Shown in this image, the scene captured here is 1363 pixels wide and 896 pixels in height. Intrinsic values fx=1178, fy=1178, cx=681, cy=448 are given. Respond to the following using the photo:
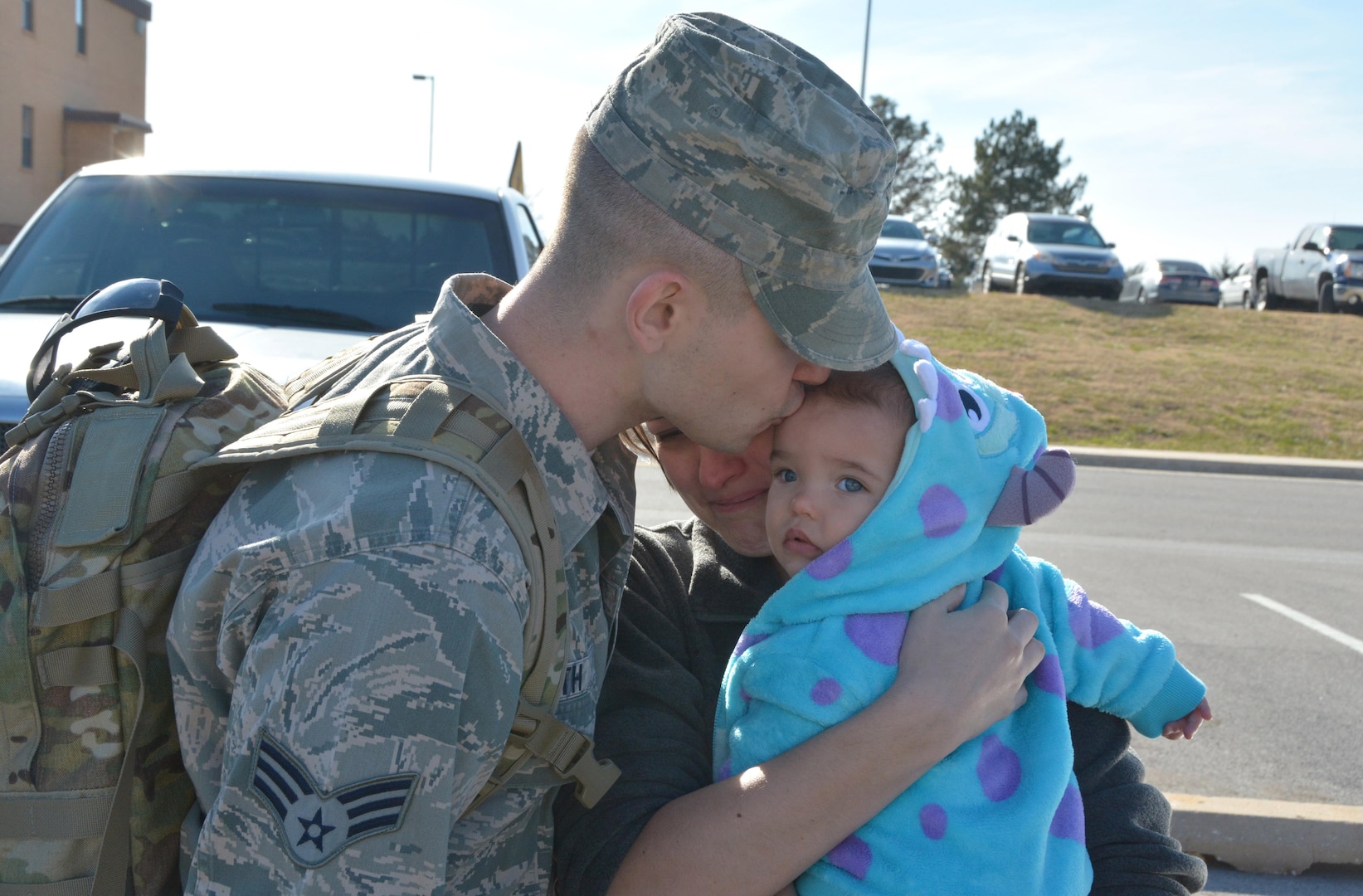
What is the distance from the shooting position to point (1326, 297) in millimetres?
24938

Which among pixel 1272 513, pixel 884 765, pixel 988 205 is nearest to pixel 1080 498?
pixel 1272 513

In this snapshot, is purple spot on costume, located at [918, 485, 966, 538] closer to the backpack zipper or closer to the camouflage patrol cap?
the camouflage patrol cap

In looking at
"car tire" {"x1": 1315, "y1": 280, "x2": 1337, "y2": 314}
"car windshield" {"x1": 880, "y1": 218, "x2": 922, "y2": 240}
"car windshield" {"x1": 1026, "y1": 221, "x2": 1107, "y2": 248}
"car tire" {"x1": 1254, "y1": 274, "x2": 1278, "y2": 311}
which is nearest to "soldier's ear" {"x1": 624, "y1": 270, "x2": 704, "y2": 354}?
"car windshield" {"x1": 880, "y1": 218, "x2": 922, "y2": 240}

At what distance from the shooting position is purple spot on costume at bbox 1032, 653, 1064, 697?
1.97 m

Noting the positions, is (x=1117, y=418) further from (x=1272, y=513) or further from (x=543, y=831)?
(x=543, y=831)

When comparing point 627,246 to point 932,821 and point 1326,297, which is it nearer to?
point 932,821

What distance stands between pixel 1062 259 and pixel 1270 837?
22.4m

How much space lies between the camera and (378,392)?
153cm

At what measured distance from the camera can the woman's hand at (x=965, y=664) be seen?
1.82 metres

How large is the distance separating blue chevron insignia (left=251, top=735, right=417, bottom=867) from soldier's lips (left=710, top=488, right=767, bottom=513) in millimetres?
1005

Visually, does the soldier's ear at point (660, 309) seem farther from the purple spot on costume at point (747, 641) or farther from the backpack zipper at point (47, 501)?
the backpack zipper at point (47, 501)

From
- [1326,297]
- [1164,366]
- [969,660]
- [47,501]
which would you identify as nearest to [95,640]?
[47,501]

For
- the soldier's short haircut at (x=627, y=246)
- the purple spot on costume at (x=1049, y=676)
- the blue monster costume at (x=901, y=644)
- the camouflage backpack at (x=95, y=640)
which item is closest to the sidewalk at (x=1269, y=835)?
the blue monster costume at (x=901, y=644)

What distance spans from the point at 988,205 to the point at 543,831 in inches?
2099
